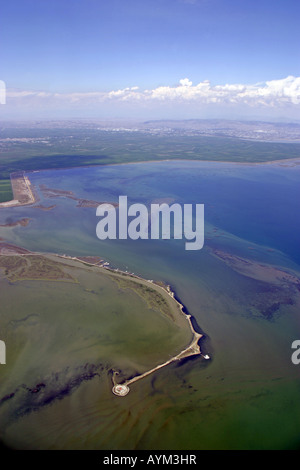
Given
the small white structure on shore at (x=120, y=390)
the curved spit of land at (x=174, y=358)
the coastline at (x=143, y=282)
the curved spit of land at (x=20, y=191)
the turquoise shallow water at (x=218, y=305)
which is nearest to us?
the turquoise shallow water at (x=218, y=305)

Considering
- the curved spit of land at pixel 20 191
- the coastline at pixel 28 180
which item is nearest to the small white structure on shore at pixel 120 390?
the coastline at pixel 28 180

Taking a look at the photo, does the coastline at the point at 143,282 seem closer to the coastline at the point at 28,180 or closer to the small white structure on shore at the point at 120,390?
the small white structure on shore at the point at 120,390

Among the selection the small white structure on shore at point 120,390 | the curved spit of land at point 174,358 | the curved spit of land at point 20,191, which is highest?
the curved spit of land at point 20,191

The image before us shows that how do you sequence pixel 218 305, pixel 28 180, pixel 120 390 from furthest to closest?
pixel 28 180 < pixel 218 305 < pixel 120 390

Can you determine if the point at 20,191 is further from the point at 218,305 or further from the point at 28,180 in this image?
the point at 218,305

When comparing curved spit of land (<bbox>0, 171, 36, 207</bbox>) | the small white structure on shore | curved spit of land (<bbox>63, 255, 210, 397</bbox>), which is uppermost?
curved spit of land (<bbox>0, 171, 36, 207</bbox>)

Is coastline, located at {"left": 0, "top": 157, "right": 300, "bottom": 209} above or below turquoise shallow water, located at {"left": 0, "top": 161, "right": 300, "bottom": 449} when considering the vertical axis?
above

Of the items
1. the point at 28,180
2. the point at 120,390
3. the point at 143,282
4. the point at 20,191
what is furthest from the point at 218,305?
the point at 28,180

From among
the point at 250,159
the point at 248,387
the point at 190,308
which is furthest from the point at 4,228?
the point at 250,159

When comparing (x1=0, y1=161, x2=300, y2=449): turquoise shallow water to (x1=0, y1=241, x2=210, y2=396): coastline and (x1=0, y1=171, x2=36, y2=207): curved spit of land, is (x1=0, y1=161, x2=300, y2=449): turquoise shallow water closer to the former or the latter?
(x1=0, y1=241, x2=210, y2=396): coastline

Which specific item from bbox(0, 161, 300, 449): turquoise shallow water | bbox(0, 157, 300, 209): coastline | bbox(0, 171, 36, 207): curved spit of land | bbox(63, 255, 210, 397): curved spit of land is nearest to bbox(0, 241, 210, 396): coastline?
bbox(63, 255, 210, 397): curved spit of land
